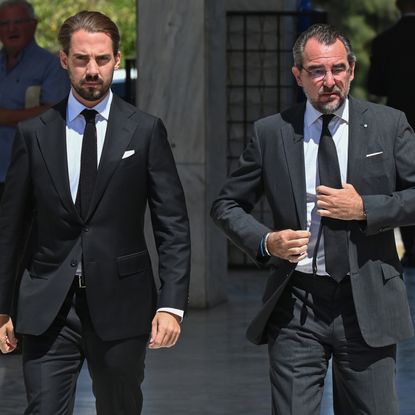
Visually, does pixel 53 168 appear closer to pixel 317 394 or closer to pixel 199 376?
pixel 317 394

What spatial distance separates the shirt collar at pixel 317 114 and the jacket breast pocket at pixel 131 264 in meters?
0.77

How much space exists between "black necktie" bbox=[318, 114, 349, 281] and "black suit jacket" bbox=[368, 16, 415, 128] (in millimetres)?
7661

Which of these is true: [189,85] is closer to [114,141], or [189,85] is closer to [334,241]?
[114,141]

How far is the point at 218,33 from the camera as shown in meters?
11.5

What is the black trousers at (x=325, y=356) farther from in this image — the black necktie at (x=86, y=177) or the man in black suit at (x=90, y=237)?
the black necktie at (x=86, y=177)

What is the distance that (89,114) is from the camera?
19.5 feet

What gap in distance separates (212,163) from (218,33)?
92 centimetres

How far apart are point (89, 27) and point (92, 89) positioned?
224 mm

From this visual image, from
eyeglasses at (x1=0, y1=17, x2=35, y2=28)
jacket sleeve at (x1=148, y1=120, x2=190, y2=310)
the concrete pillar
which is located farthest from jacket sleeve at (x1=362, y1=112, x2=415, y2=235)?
the concrete pillar

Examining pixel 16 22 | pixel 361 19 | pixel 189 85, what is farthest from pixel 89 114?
pixel 361 19

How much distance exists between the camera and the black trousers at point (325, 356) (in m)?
5.77

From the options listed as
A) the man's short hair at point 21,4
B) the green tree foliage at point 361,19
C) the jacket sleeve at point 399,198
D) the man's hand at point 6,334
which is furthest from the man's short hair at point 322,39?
the green tree foliage at point 361,19

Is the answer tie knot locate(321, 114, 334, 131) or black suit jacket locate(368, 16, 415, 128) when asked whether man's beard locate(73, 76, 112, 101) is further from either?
black suit jacket locate(368, 16, 415, 128)

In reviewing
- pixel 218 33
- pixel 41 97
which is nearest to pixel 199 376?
pixel 41 97
